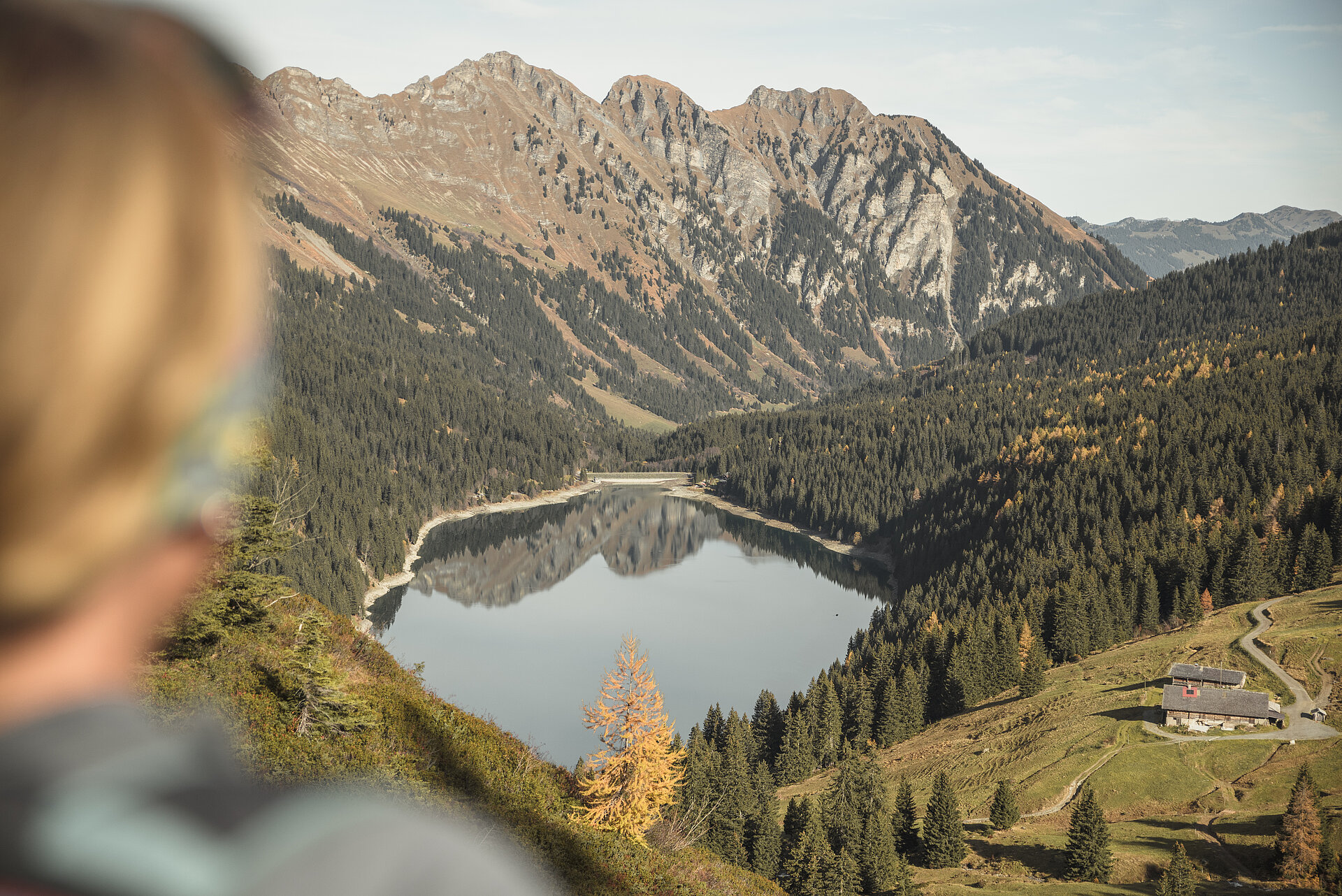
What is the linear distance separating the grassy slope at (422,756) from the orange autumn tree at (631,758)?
10.1ft

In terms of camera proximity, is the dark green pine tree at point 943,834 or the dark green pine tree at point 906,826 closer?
the dark green pine tree at point 943,834

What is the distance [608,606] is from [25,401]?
121651 millimetres

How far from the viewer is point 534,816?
52.7 feet

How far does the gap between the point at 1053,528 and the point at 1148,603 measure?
34.2 meters

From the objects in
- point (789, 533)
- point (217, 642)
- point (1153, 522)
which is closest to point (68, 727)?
point (217, 642)

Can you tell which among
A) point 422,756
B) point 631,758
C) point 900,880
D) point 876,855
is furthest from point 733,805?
point 422,756

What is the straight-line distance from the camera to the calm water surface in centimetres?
8562

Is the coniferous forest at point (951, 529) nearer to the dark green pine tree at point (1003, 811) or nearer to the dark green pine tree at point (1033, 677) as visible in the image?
the dark green pine tree at point (1033, 677)

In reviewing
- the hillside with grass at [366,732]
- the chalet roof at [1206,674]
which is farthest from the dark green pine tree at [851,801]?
the hillside with grass at [366,732]

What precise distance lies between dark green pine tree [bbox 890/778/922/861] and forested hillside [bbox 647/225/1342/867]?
12.9ft

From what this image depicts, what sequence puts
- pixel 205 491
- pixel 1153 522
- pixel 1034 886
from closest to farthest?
pixel 205 491, pixel 1034 886, pixel 1153 522

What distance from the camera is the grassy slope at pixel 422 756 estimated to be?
47.6 feet

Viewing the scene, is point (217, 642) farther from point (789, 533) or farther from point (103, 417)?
point (789, 533)

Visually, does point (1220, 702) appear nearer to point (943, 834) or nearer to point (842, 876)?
point (943, 834)
